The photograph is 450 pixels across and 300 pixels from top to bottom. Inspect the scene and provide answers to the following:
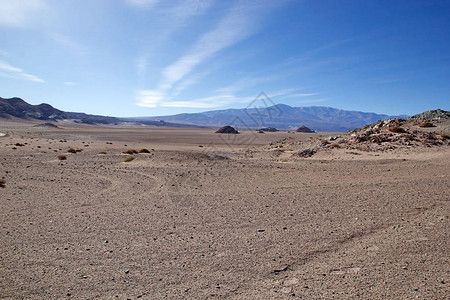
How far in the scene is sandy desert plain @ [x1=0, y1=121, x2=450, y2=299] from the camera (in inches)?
153

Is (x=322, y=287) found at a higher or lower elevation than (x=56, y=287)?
higher

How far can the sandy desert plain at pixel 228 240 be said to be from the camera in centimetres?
388

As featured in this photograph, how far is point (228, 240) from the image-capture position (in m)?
5.45

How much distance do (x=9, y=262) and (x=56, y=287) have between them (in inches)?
51.8

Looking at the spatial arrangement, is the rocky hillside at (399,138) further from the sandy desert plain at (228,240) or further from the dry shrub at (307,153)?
the sandy desert plain at (228,240)

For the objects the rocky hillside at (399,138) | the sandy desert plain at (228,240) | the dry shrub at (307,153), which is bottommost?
the sandy desert plain at (228,240)

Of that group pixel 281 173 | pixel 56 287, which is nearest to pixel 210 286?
pixel 56 287

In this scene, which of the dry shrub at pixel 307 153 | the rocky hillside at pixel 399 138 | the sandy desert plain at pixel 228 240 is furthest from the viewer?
the dry shrub at pixel 307 153

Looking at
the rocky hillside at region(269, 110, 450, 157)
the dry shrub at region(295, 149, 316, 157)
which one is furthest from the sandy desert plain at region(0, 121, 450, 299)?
the dry shrub at region(295, 149, 316, 157)

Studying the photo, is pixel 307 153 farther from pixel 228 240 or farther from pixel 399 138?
pixel 228 240

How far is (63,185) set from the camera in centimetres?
1082

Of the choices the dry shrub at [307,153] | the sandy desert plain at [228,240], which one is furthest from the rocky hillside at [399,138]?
the sandy desert plain at [228,240]

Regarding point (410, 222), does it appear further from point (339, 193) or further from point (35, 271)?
point (35, 271)

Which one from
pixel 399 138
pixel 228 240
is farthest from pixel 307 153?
pixel 228 240
